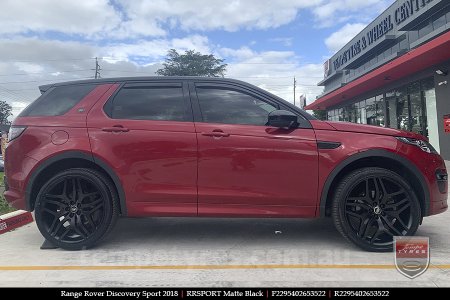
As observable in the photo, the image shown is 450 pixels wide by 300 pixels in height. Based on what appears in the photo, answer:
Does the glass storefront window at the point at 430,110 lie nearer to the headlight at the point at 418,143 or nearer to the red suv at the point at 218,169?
the headlight at the point at 418,143

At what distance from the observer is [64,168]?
4469mm

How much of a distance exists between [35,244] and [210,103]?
2.64 metres

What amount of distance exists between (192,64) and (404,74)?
2891 centimetres

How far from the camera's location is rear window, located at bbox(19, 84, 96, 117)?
4.54m

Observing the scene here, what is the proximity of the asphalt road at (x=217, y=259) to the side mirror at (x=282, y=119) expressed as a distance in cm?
134

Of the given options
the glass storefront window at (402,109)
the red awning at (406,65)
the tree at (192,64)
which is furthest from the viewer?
the tree at (192,64)

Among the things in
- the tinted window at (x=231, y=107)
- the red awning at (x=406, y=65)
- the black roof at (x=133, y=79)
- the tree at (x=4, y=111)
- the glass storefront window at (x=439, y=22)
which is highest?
the tree at (x=4, y=111)

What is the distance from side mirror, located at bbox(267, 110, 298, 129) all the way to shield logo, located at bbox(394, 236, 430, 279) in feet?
5.30

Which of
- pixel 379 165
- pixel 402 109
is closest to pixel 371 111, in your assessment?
pixel 402 109

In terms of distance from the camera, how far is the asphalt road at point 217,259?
3.46 meters

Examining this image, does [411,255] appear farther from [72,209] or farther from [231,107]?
[72,209]

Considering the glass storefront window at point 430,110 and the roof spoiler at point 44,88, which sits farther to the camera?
the glass storefront window at point 430,110

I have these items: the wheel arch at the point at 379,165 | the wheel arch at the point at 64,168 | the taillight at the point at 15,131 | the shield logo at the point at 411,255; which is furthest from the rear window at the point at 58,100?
the shield logo at the point at 411,255
